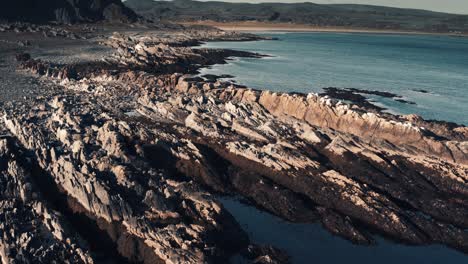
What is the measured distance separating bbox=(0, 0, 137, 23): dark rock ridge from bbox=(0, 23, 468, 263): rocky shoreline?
3973 inches

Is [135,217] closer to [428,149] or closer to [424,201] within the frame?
[424,201]

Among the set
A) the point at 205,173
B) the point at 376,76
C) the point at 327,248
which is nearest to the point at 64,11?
the point at 376,76

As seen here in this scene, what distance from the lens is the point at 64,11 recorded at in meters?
146

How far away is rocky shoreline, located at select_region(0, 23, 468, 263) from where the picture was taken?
72.1ft

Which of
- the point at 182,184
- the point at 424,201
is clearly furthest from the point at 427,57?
the point at 182,184

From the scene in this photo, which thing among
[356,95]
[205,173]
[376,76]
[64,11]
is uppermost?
[64,11]

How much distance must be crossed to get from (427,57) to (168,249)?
4431 inches

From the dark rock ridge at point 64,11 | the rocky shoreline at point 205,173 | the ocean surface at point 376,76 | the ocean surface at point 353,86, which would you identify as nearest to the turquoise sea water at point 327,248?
the ocean surface at point 353,86

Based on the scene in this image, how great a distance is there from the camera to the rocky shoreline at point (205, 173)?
72.1 feet

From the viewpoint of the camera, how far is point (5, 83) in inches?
1981

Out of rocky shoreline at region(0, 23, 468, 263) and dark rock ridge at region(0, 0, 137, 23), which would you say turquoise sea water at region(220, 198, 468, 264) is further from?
dark rock ridge at region(0, 0, 137, 23)

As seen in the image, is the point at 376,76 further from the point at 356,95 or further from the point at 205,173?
the point at 205,173

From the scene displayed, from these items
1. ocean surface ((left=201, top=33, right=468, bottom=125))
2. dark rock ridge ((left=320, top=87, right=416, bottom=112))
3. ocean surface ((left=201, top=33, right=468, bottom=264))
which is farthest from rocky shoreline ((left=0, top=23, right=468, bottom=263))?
ocean surface ((left=201, top=33, right=468, bottom=125))

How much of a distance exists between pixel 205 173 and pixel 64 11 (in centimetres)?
13510
